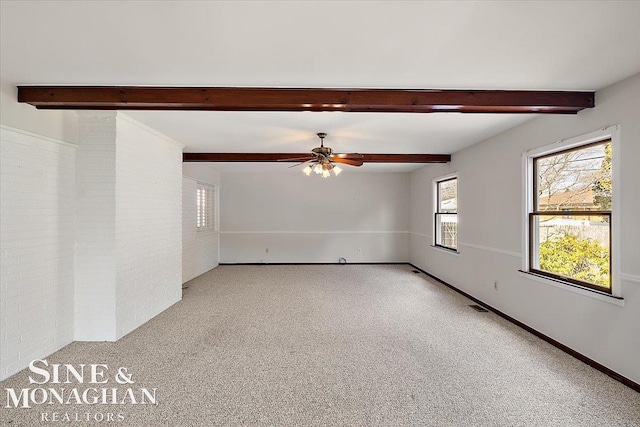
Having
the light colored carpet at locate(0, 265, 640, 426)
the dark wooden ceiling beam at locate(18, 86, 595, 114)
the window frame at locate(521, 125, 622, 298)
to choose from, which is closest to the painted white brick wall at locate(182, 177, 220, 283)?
the light colored carpet at locate(0, 265, 640, 426)

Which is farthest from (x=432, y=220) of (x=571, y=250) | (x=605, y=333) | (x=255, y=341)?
(x=255, y=341)

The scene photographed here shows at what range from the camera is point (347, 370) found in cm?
263

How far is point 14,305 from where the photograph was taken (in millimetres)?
2598

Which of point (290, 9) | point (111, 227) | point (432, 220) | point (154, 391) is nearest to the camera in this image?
point (290, 9)

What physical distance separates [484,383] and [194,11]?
325 cm

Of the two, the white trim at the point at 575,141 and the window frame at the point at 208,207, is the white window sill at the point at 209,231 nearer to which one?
the window frame at the point at 208,207

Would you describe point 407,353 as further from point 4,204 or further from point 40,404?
point 4,204

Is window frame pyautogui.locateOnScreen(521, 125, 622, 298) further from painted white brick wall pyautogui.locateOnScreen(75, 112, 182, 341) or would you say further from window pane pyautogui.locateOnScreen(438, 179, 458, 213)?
painted white brick wall pyautogui.locateOnScreen(75, 112, 182, 341)

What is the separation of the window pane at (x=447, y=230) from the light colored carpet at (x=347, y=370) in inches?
65.9

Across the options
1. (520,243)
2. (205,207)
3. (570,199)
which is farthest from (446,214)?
(205,207)

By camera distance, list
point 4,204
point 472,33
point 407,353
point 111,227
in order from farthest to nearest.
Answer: point 111,227
point 407,353
point 4,204
point 472,33

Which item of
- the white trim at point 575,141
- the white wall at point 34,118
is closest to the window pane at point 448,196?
the white trim at point 575,141

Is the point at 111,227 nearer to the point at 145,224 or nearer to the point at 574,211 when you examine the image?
the point at 145,224

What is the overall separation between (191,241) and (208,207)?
4.88ft
